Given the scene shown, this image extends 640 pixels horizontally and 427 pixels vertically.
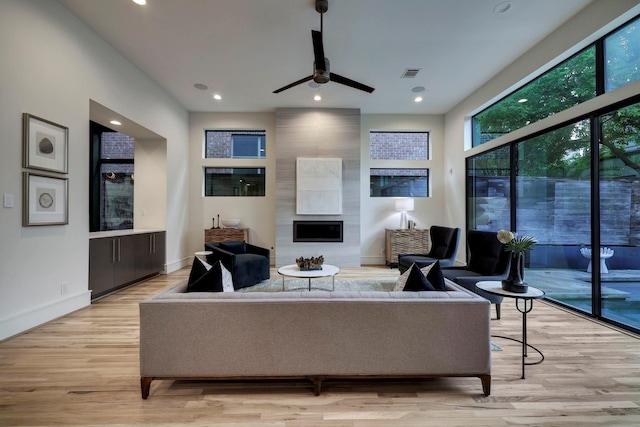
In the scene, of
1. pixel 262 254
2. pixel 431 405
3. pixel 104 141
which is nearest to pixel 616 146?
pixel 431 405

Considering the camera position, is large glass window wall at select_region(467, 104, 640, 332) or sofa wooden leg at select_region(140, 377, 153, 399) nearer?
A: sofa wooden leg at select_region(140, 377, 153, 399)

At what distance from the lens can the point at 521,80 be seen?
3967mm

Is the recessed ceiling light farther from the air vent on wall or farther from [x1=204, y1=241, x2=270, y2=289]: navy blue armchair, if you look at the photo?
[x1=204, y1=241, x2=270, y2=289]: navy blue armchair

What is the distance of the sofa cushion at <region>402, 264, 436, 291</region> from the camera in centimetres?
188

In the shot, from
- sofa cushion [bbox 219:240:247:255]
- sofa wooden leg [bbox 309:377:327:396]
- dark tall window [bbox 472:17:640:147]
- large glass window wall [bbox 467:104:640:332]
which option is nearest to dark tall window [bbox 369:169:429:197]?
dark tall window [bbox 472:17:640:147]

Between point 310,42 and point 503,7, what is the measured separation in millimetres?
2231

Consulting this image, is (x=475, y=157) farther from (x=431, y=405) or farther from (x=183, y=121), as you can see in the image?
(x=183, y=121)

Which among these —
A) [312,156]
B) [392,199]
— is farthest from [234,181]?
[392,199]

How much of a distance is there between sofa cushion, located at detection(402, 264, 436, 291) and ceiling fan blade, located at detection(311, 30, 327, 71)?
82.1 inches

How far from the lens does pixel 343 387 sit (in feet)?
6.13

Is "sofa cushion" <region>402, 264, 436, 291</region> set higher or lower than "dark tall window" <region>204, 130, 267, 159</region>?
lower

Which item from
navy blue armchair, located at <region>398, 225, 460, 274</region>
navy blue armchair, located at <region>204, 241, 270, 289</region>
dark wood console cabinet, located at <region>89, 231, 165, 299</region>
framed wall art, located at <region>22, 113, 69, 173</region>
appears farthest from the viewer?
navy blue armchair, located at <region>398, 225, 460, 274</region>

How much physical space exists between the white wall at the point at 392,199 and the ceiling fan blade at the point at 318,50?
376 centimetres

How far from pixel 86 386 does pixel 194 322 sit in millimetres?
1052
